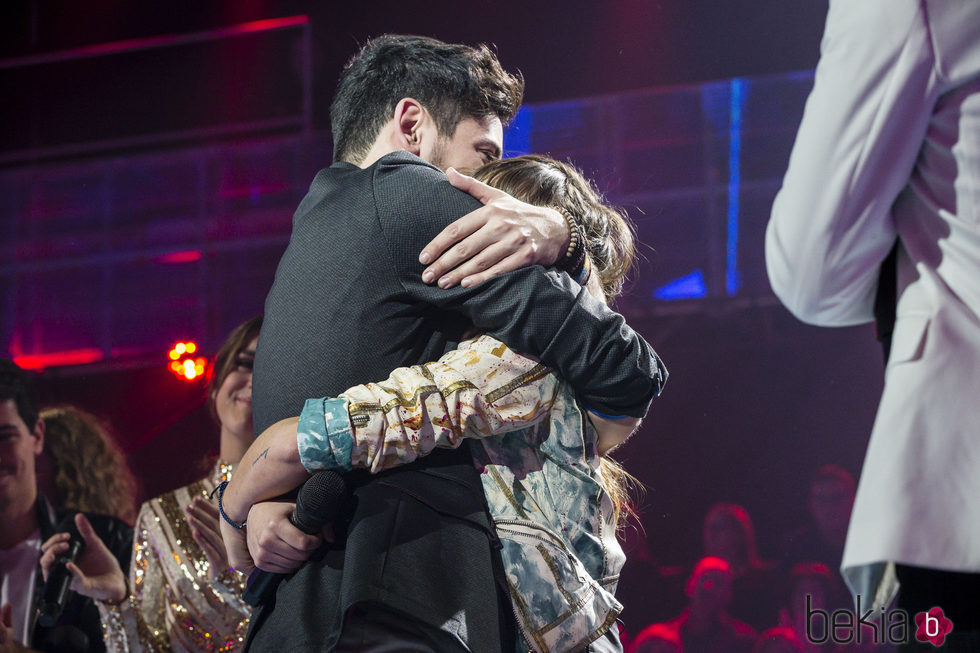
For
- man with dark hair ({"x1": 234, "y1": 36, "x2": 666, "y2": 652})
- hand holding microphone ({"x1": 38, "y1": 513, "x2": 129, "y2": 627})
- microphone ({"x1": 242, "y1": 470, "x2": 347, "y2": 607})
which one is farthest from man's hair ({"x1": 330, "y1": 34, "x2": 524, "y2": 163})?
hand holding microphone ({"x1": 38, "y1": 513, "x2": 129, "y2": 627})

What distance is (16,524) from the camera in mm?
3752

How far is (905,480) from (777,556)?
2810mm

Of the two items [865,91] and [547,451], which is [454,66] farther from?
[865,91]

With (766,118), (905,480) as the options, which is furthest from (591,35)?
(905,480)

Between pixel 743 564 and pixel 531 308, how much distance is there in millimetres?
2472

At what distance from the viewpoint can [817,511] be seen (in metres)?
3.50

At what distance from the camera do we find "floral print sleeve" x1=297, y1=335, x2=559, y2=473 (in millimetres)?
1278

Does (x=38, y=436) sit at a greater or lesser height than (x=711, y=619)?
greater

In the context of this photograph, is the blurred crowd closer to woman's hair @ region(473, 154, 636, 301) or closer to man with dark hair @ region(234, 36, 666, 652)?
woman's hair @ region(473, 154, 636, 301)

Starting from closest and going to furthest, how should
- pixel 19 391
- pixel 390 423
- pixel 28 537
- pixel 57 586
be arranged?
pixel 390 423 < pixel 57 586 < pixel 28 537 < pixel 19 391

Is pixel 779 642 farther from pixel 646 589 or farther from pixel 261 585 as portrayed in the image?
pixel 261 585

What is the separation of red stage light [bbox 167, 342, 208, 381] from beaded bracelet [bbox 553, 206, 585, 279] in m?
3.08

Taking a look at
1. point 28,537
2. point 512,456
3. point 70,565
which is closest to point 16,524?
point 28,537

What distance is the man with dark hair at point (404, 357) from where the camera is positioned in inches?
49.1
